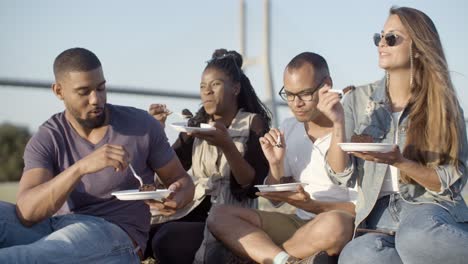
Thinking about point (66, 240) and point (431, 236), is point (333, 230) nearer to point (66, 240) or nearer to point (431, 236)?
point (431, 236)

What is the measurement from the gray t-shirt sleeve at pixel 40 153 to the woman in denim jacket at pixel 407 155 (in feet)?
4.62

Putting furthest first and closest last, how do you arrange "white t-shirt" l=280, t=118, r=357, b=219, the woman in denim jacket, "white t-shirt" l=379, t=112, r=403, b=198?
"white t-shirt" l=280, t=118, r=357, b=219 → "white t-shirt" l=379, t=112, r=403, b=198 → the woman in denim jacket

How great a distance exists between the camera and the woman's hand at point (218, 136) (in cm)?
458

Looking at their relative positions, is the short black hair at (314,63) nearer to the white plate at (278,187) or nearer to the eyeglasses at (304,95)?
the eyeglasses at (304,95)

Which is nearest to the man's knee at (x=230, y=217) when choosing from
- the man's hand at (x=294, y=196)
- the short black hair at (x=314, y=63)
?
the man's hand at (x=294, y=196)

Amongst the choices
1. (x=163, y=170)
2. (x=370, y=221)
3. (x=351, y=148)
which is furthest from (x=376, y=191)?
(x=163, y=170)

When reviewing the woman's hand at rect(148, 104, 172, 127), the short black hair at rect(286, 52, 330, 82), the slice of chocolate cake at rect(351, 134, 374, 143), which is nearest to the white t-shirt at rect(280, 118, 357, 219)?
the short black hair at rect(286, 52, 330, 82)

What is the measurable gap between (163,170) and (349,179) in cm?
98

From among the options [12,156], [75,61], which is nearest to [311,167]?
[75,61]

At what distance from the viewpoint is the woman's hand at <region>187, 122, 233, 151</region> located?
4.58 metres

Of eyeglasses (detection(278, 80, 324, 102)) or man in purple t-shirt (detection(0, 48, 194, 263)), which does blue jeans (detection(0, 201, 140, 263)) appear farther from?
eyeglasses (detection(278, 80, 324, 102))

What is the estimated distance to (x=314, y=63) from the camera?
4523 millimetres

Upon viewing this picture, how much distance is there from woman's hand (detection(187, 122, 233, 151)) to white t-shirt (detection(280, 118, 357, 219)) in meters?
0.35

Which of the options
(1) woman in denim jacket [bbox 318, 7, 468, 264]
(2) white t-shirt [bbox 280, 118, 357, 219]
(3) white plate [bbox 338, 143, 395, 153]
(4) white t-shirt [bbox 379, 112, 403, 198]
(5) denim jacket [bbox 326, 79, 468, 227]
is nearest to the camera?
(3) white plate [bbox 338, 143, 395, 153]
